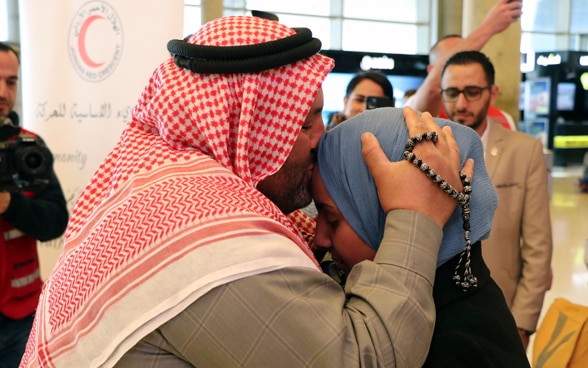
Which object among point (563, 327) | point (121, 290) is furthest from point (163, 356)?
point (563, 327)

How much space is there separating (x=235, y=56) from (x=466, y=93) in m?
2.51

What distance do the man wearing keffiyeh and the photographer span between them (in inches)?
64.8

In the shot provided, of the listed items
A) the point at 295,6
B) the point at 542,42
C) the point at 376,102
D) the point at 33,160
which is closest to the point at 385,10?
the point at 295,6

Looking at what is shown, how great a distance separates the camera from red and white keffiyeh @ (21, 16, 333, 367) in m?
1.17

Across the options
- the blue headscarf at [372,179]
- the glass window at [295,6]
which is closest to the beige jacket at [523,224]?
the blue headscarf at [372,179]

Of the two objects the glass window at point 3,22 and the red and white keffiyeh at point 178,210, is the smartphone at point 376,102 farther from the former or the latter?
the glass window at point 3,22

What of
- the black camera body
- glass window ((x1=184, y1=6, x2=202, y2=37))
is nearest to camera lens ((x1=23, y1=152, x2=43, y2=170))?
the black camera body

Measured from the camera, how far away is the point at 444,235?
4.62 ft

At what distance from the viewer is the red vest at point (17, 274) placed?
2.97 metres

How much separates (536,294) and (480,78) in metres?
1.13

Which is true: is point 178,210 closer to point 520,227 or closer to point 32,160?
point 32,160

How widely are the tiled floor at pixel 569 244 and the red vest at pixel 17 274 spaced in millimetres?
2358

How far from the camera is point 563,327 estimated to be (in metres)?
2.50

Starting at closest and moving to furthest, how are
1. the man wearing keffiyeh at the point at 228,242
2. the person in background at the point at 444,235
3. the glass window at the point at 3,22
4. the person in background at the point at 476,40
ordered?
the man wearing keffiyeh at the point at 228,242 → the person in background at the point at 444,235 → the person in background at the point at 476,40 → the glass window at the point at 3,22
